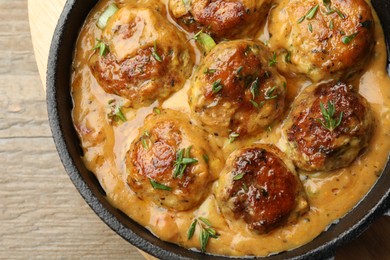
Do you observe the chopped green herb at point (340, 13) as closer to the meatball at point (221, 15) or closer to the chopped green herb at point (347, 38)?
the chopped green herb at point (347, 38)

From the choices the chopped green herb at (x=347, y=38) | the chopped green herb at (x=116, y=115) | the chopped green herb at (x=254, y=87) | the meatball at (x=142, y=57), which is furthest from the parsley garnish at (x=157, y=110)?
the chopped green herb at (x=347, y=38)

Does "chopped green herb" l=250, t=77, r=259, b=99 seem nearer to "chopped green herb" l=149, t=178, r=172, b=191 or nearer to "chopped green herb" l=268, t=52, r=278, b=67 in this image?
"chopped green herb" l=268, t=52, r=278, b=67

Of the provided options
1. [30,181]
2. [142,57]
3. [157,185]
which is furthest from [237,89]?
[30,181]

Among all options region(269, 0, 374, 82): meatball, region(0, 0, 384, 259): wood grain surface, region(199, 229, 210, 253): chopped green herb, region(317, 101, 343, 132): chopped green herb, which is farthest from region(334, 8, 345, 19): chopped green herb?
region(0, 0, 384, 259): wood grain surface

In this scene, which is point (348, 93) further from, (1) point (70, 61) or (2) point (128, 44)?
(1) point (70, 61)

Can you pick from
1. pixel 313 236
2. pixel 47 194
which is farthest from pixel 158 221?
pixel 47 194

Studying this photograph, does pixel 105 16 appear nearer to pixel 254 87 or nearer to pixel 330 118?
pixel 254 87
